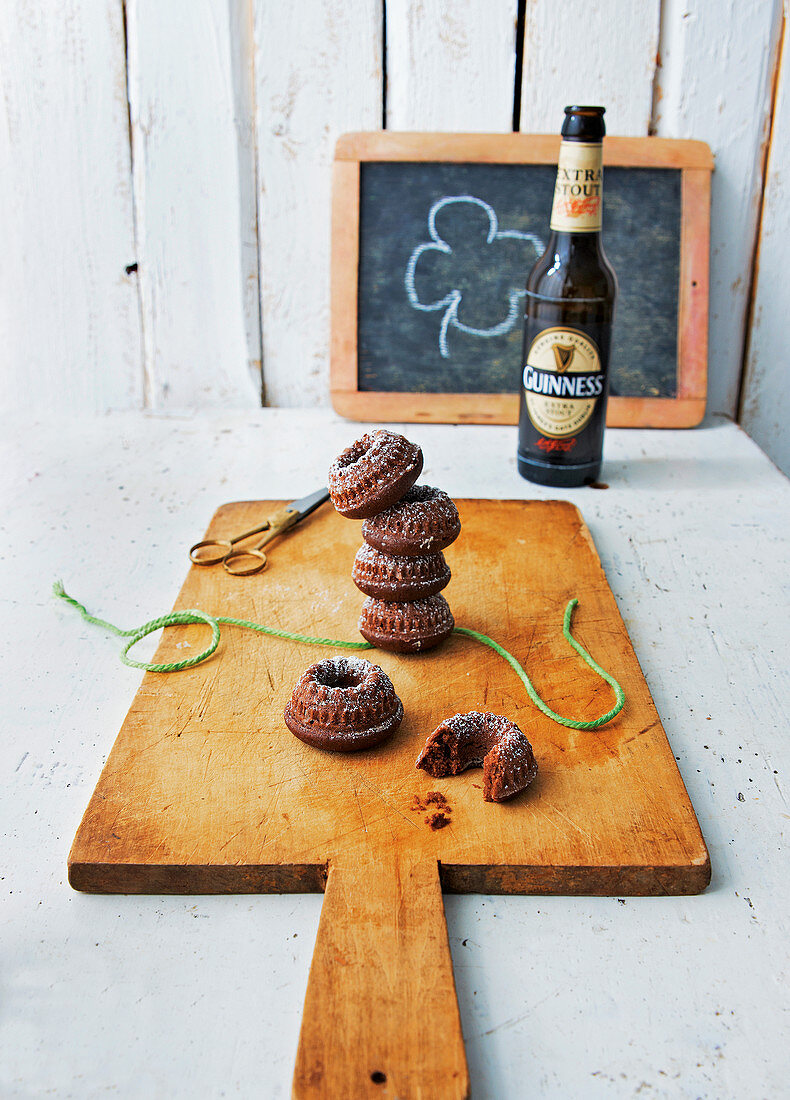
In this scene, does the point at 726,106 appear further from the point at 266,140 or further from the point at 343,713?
the point at 343,713

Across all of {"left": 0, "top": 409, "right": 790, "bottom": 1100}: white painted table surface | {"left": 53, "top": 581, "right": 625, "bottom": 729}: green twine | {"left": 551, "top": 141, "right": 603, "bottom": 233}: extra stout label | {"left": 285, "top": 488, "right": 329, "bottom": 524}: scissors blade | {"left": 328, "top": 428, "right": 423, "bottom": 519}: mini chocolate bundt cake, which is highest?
{"left": 551, "top": 141, "right": 603, "bottom": 233}: extra stout label

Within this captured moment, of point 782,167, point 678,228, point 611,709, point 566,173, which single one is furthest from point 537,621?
point 782,167

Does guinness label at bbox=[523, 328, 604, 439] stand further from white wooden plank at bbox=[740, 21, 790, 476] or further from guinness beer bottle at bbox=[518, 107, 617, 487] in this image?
white wooden plank at bbox=[740, 21, 790, 476]

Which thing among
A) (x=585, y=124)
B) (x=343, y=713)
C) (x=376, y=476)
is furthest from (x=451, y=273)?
(x=343, y=713)

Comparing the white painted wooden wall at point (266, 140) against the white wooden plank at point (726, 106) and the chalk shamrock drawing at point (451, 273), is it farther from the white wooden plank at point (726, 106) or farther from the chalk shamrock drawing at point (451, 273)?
the chalk shamrock drawing at point (451, 273)

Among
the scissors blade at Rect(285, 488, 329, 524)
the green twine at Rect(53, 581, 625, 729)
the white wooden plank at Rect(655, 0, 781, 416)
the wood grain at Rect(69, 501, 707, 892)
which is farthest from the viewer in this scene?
the white wooden plank at Rect(655, 0, 781, 416)

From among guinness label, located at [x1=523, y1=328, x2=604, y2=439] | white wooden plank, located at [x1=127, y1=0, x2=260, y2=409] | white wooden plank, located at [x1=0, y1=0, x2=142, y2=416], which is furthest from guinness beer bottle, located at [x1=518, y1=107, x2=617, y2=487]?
white wooden plank, located at [x1=0, y1=0, x2=142, y2=416]

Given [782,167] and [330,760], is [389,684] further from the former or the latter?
[782,167]
